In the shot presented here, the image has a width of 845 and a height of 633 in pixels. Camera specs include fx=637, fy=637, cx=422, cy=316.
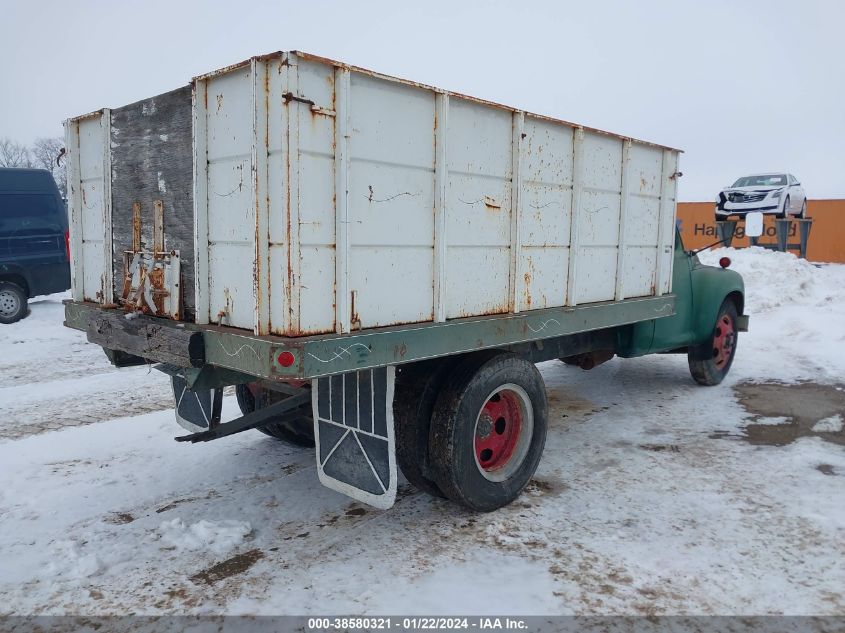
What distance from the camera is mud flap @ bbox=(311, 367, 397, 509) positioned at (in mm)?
3586

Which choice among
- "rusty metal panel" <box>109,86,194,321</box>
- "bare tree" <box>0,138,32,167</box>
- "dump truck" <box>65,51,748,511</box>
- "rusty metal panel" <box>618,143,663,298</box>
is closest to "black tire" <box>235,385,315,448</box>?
"dump truck" <box>65,51,748,511</box>

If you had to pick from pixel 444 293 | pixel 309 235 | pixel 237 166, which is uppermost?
pixel 237 166

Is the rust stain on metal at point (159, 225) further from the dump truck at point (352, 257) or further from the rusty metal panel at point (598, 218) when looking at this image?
the rusty metal panel at point (598, 218)

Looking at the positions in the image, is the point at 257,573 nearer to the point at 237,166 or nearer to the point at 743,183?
the point at 237,166

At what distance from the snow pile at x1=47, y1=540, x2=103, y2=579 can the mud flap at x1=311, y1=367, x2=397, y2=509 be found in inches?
51.5

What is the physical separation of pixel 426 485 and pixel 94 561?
193 centimetres

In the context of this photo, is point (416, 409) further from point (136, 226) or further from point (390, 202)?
point (136, 226)

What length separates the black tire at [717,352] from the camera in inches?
290

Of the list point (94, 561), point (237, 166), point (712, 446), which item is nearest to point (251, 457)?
point (94, 561)

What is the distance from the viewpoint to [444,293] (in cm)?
371

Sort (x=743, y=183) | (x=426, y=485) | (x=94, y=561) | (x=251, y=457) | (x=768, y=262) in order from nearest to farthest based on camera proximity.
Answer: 1. (x=94, y=561)
2. (x=426, y=485)
3. (x=251, y=457)
4. (x=768, y=262)
5. (x=743, y=183)

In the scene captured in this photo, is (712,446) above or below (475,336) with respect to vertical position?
below

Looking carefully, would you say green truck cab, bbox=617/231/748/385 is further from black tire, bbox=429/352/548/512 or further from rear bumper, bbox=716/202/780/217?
rear bumper, bbox=716/202/780/217

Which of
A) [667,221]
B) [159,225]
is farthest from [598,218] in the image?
[159,225]
